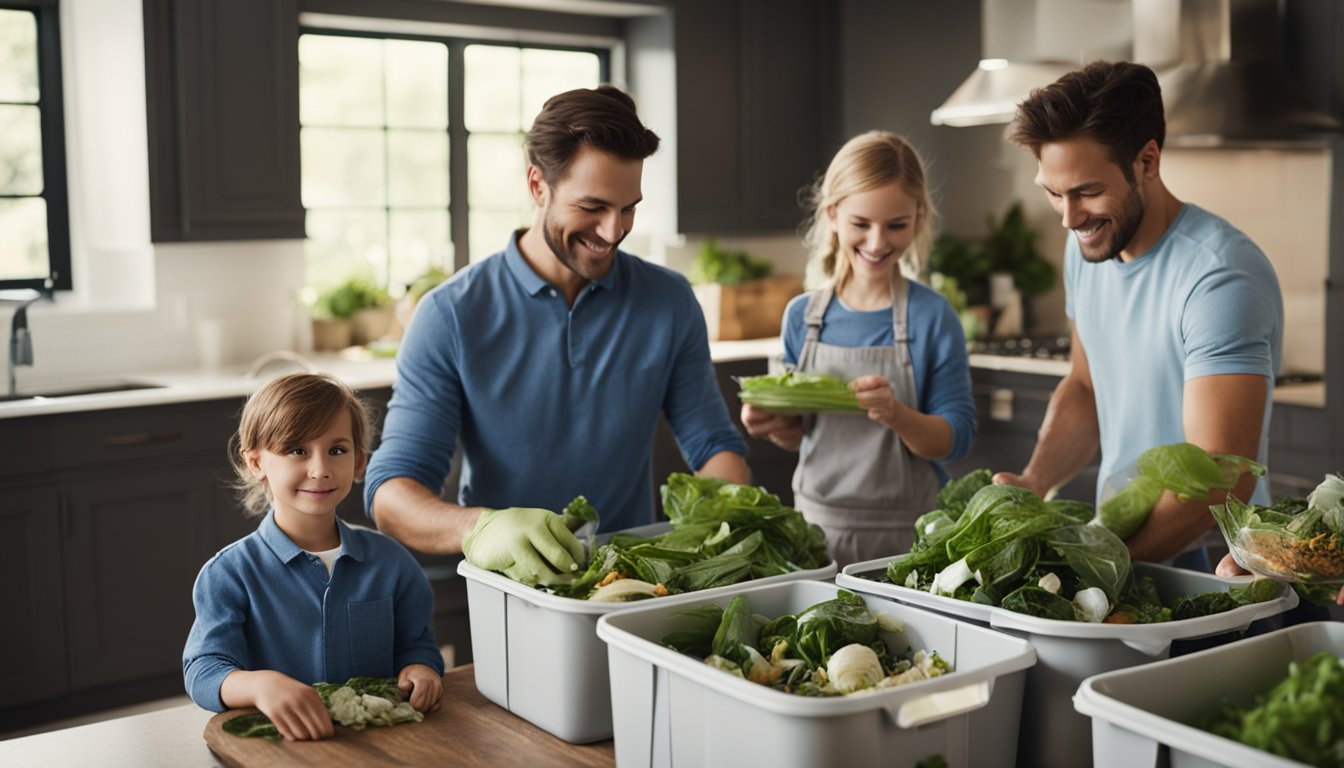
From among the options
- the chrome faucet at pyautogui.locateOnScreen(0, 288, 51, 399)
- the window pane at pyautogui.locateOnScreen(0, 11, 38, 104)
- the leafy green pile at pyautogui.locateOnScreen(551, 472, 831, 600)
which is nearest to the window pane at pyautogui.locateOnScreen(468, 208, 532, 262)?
the window pane at pyautogui.locateOnScreen(0, 11, 38, 104)

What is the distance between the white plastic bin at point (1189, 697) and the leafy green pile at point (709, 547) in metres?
0.50

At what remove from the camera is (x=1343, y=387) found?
421cm

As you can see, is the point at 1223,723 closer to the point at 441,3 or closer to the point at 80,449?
the point at 80,449

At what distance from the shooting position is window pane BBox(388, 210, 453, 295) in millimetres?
5422

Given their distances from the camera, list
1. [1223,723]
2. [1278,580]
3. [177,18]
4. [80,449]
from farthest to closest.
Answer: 1. [177,18]
2. [80,449]
3. [1278,580]
4. [1223,723]

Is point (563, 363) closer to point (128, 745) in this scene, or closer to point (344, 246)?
point (128, 745)

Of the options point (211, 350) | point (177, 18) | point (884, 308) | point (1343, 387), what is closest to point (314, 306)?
point (211, 350)

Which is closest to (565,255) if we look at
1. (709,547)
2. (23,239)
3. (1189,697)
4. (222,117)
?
(709,547)

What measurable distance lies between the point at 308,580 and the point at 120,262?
10.9ft

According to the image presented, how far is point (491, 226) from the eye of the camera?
18.6 feet

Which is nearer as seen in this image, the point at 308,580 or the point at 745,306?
the point at 308,580

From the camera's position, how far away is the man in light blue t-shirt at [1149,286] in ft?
6.59

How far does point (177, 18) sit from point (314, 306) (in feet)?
3.89

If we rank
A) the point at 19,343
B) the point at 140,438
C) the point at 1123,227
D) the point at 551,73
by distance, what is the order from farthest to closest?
the point at 551,73 → the point at 19,343 → the point at 140,438 → the point at 1123,227
